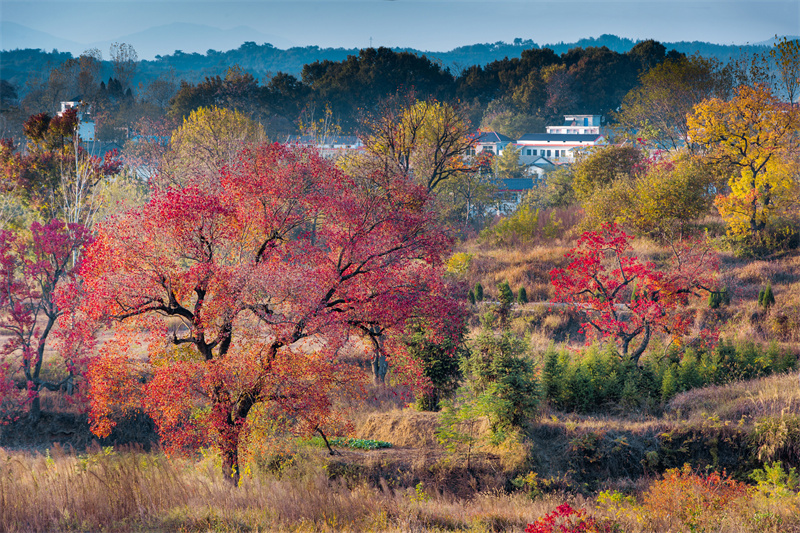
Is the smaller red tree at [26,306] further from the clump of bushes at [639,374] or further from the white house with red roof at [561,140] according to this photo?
the white house with red roof at [561,140]

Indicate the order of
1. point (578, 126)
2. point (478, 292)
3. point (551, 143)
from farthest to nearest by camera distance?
1. point (578, 126)
2. point (551, 143)
3. point (478, 292)

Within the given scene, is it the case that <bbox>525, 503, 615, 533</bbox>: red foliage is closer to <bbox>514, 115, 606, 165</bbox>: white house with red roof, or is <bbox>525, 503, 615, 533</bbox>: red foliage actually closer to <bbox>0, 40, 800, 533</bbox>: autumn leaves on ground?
<bbox>0, 40, 800, 533</bbox>: autumn leaves on ground

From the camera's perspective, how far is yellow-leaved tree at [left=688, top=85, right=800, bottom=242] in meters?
28.4

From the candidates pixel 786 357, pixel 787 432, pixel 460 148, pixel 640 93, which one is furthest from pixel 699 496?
pixel 640 93

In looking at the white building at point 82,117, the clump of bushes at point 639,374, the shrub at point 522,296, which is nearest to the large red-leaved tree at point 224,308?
the clump of bushes at point 639,374

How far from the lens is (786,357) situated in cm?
1853

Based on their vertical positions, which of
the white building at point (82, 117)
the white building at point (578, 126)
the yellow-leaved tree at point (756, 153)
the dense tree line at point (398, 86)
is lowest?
the yellow-leaved tree at point (756, 153)

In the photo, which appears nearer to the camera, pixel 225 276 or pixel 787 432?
pixel 225 276

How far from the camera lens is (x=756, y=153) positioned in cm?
2889

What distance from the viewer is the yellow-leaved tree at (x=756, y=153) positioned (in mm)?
28406

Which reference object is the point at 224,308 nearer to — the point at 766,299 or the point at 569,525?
the point at 569,525

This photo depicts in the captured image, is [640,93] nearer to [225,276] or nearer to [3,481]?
[225,276]

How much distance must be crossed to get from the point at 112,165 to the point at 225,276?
25.7 metres

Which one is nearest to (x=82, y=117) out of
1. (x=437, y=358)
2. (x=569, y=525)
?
(x=437, y=358)
